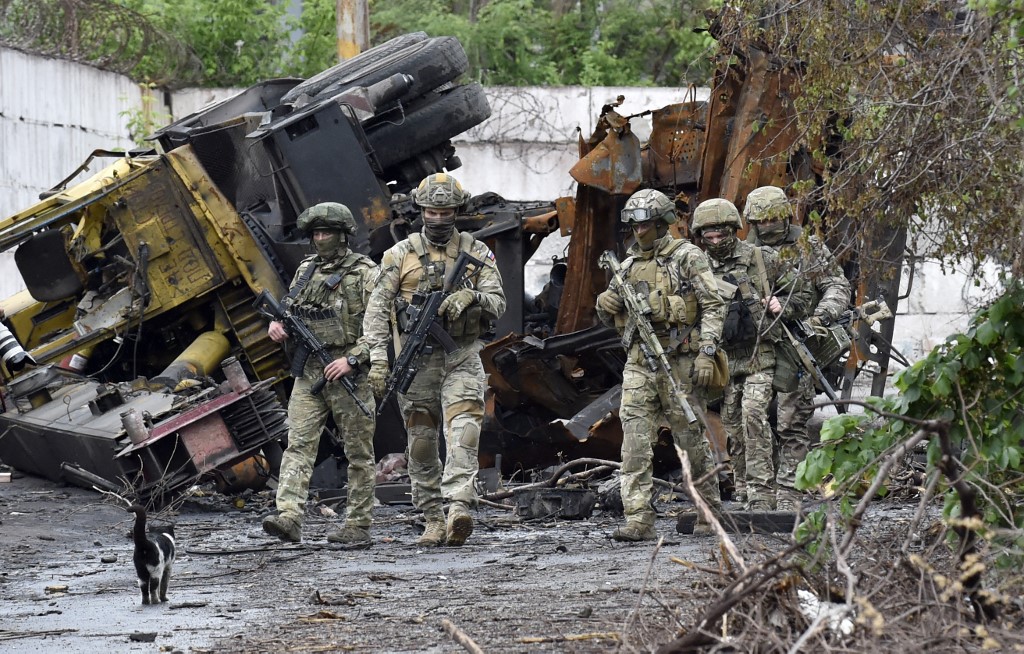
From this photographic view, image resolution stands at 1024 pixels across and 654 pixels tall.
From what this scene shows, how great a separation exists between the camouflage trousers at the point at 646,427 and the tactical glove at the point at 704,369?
168mm

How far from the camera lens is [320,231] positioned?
830 cm

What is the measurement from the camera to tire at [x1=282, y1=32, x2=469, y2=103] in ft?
38.8

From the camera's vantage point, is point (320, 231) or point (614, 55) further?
point (614, 55)

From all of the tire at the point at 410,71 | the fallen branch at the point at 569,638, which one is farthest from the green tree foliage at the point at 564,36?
the fallen branch at the point at 569,638

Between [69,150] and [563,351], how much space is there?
26.7 ft

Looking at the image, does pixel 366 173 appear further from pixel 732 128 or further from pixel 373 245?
pixel 732 128

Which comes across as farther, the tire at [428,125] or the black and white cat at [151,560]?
the tire at [428,125]

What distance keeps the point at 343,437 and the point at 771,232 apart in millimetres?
2885

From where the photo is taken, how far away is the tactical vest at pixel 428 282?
7.98 meters

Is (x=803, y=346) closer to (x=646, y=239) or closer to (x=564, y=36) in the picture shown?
(x=646, y=239)

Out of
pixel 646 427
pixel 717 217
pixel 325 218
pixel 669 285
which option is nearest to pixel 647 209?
pixel 669 285

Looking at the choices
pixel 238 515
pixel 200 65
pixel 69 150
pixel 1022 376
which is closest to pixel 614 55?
pixel 200 65

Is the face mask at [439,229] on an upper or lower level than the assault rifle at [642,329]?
upper

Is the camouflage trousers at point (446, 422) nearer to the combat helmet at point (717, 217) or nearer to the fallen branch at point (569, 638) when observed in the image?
the combat helmet at point (717, 217)
